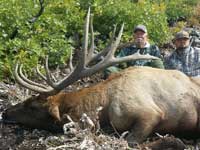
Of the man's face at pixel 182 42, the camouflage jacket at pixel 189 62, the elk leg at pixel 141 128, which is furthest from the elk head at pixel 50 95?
the camouflage jacket at pixel 189 62

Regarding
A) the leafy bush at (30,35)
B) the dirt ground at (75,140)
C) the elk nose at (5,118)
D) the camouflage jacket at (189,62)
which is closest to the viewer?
the dirt ground at (75,140)

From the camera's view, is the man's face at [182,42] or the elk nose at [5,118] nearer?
the elk nose at [5,118]

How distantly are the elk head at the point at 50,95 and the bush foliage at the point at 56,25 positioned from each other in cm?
192

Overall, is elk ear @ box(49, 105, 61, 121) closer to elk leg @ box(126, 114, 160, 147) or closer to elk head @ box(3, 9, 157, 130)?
elk head @ box(3, 9, 157, 130)

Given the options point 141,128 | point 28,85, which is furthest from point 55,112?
point 141,128

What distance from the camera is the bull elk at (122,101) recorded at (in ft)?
20.3

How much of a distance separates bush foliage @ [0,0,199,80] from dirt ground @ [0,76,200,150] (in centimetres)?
203

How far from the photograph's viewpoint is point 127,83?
21.2 ft

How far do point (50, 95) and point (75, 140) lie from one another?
833mm

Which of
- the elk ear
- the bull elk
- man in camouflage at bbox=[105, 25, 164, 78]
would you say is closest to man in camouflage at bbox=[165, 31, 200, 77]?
man in camouflage at bbox=[105, 25, 164, 78]

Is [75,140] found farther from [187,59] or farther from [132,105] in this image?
[187,59]

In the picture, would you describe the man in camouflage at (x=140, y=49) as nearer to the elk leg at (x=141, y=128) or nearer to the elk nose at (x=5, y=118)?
the elk leg at (x=141, y=128)

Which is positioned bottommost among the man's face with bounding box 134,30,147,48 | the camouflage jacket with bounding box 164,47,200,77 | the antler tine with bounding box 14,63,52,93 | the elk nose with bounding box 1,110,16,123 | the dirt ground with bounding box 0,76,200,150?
the dirt ground with bounding box 0,76,200,150

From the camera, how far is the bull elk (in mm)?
6199
